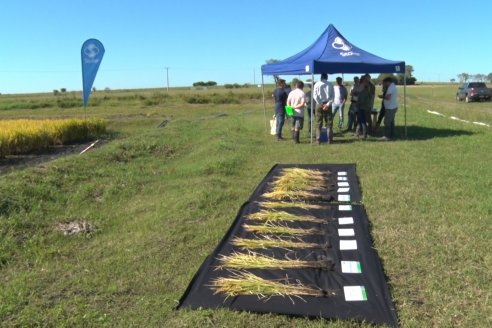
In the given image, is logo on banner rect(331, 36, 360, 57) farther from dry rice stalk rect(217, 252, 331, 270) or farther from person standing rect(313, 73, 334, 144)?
dry rice stalk rect(217, 252, 331, 270)

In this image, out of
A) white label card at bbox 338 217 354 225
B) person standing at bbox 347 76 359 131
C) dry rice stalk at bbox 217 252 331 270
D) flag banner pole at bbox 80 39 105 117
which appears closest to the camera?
dry rice stalk at bbox 217 252 331 270

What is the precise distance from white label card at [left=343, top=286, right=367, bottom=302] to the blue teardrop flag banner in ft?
38.2

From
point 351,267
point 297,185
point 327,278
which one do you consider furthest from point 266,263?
point 297,185

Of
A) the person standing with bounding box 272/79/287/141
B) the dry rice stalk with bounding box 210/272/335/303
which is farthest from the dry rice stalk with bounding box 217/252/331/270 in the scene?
the person standing with bounding box 272/79/287/141

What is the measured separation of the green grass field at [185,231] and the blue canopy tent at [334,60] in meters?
2.01

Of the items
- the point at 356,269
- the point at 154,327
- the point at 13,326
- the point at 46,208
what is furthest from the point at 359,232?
the point at 46,208

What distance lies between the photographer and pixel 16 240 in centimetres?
515

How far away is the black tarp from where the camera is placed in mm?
3374

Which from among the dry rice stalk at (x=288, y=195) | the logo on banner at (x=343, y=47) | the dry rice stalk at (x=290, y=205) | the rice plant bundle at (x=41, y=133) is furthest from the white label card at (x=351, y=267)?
the rice plant bundle at (x=41, y=133)

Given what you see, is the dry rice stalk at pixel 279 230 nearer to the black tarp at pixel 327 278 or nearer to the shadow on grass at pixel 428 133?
the black tarp at pixel 327 278

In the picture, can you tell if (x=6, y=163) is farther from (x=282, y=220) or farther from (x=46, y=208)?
(x=282, y=220)

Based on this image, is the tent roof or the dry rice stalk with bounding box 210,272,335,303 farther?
the tent roof

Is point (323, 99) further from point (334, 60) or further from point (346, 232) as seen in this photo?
point (346, 232)

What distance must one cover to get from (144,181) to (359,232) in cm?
474
